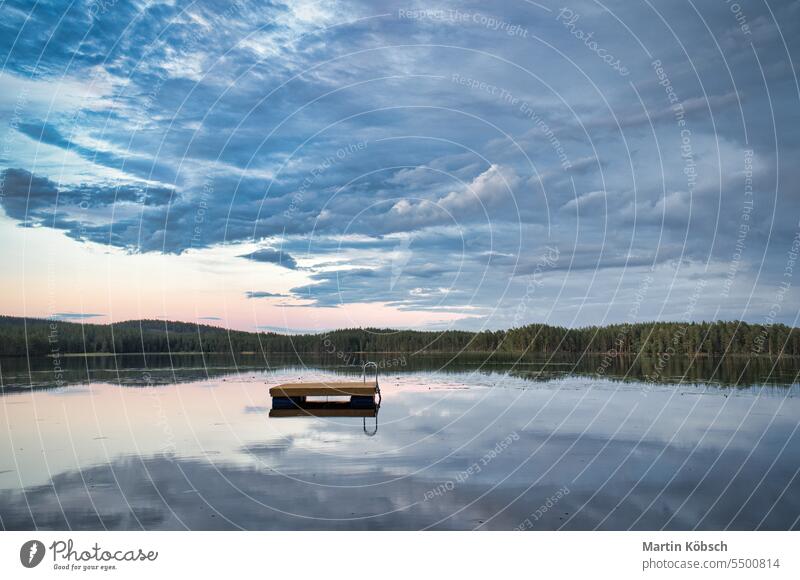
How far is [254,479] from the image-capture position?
15922 mm

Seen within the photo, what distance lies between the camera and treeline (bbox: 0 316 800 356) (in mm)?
86188

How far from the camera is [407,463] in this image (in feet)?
57.7

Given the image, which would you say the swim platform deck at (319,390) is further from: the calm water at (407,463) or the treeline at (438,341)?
the treeline at (438,341)

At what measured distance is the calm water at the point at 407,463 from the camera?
13.5 m

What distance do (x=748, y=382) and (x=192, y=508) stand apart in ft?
118

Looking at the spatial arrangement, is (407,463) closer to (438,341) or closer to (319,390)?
(319,390)

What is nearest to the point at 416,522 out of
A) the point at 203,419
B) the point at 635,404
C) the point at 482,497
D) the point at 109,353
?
the point at 482,497

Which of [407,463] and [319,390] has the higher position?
[319,390]

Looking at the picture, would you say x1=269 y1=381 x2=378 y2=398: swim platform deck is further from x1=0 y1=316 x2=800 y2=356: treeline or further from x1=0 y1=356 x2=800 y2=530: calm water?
x1=0 y1=316 x2=800 y2=356: treeline

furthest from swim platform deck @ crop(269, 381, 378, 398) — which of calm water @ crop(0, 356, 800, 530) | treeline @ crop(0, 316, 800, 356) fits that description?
treeline @ crop(0, 316, 800, 356)

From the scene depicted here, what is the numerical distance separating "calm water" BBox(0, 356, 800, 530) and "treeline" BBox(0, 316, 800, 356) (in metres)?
55.7

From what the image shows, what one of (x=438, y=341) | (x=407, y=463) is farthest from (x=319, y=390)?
(x=438, y=341)

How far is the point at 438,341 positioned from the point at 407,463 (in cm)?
9104
